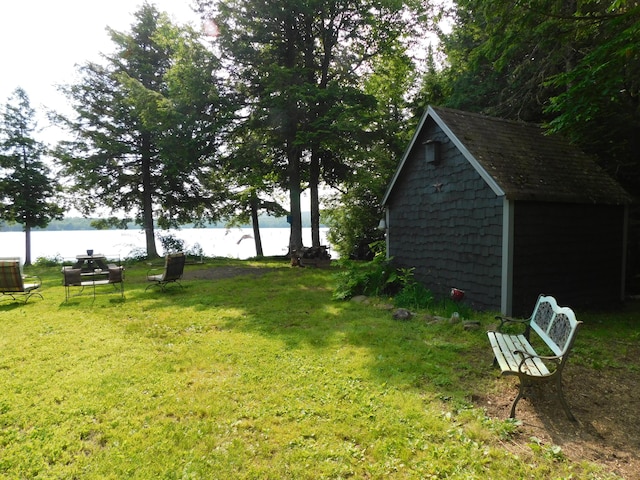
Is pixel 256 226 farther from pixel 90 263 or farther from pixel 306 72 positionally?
pixel 306 72

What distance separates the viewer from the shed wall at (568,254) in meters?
7.23

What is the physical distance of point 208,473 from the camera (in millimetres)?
2799

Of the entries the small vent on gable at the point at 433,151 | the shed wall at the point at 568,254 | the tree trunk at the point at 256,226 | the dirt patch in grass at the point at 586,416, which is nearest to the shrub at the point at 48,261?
the tree trunk at the point at 256,226

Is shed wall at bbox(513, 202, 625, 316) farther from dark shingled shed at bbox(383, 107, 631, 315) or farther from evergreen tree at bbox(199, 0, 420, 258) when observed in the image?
evergreen tree at bbox(199, 0, 420, 258)

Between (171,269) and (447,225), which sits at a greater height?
(447,225)

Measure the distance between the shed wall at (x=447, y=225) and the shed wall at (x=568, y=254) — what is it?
1.62 ft

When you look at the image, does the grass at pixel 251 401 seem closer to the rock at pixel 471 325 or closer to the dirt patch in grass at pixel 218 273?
the rock at pixel 471 325

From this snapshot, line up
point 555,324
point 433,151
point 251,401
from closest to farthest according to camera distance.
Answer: point 251,401 → point 555,324 → point 433,151

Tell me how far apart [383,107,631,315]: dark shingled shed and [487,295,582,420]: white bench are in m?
2.64

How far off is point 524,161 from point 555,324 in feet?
16.9

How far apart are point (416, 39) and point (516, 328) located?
16.3 m

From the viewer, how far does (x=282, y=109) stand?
1551cm

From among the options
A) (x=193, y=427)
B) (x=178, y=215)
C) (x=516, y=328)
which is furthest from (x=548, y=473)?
(x=178, y=215)

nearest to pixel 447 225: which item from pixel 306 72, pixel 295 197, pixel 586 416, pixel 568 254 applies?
pixel 568 254
